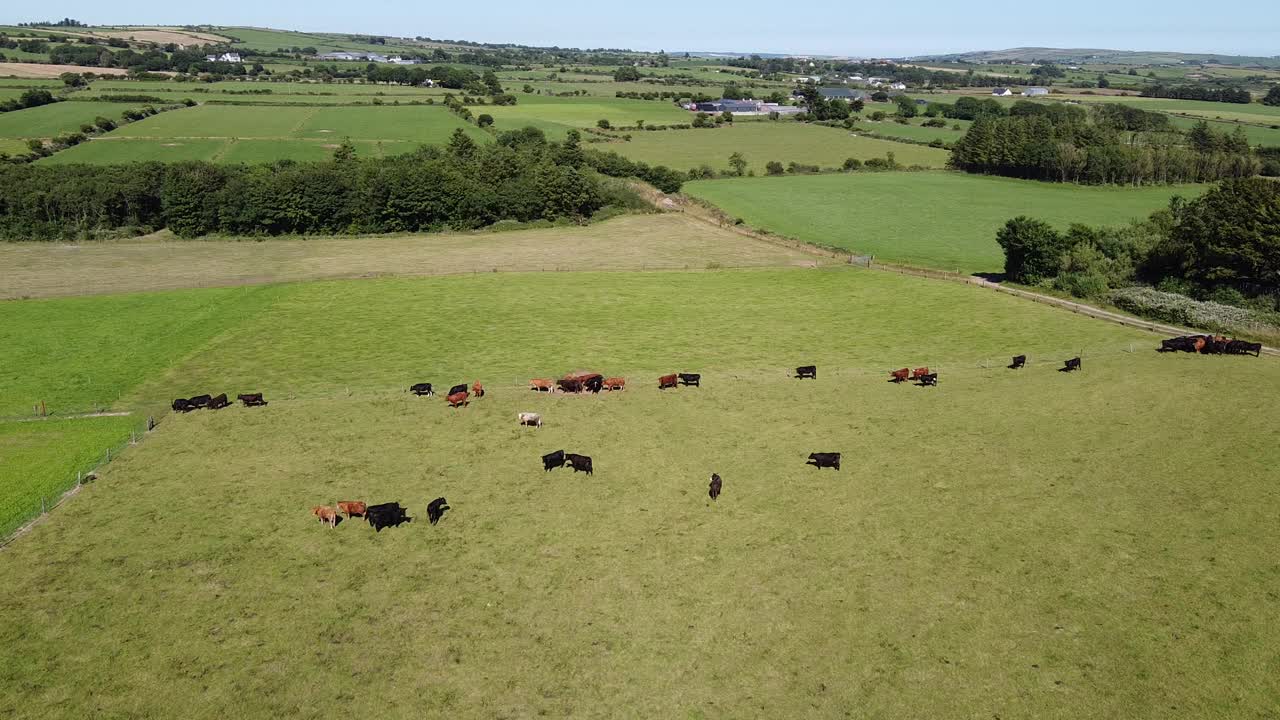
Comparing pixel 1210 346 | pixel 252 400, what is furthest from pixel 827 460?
pixel 1210 346

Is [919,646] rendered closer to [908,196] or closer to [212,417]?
[212,417]

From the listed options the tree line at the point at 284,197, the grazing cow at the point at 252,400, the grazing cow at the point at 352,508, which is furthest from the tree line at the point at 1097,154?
the grazing cow at the point at 352,508

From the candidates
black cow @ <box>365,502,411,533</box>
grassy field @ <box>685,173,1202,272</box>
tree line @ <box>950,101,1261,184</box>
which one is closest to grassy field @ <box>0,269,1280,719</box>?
black cow @ <box>365,502,411,533</box>

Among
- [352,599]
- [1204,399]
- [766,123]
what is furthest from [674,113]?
[352,599]

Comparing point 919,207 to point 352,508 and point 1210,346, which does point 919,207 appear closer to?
point 1210,346

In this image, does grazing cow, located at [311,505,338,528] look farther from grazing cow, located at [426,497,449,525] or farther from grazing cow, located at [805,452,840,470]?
grazing cow, located at [805,452,840,470]

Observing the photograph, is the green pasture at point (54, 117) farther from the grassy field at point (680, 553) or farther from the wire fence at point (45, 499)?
the wire fence at point (45, 499)
